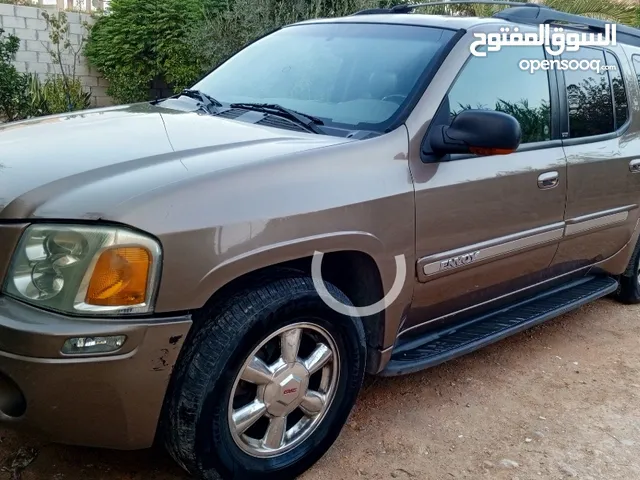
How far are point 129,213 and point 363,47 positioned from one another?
176 centimetres

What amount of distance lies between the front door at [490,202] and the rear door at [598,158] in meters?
0.14

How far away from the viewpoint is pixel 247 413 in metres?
2.45

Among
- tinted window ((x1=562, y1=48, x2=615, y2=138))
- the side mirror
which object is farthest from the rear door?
the side mirror

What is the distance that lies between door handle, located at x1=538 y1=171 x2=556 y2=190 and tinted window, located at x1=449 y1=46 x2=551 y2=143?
0.19 meters

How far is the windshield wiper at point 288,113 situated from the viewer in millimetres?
2980

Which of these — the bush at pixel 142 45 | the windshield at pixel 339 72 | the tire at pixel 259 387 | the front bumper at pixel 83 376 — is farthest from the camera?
the bush at pixel 142 45

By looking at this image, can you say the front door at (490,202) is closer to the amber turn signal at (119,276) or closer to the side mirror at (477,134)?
the side mirror at (477,134)

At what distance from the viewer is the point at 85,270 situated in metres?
2.07

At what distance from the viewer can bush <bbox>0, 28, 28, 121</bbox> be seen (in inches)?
334

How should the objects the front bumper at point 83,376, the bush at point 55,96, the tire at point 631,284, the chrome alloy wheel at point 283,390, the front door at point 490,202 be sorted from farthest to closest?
1. the bush at point 55,96
2. the tire at point 631,284
3. the front door at point 490,202
4. the chrome alloy wheel at point 283,390
5. the front bumper at point 83,376
